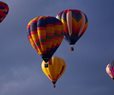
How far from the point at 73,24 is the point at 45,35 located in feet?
20.6

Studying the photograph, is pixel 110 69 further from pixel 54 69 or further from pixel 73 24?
pixel 73 24

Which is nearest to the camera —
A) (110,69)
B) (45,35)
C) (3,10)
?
(45,35)

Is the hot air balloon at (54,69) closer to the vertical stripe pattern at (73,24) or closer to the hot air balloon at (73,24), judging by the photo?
the hot air balloon at (73,24)

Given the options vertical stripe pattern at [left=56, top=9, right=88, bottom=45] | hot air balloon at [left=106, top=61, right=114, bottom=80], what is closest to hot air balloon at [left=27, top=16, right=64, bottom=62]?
vertical stripe pattern at [left=56, top=9, right=88, bottom=45]

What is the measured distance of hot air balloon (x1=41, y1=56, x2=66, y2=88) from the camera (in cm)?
8712

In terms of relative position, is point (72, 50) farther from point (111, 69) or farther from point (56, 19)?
point (111, 69)

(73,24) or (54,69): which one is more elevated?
(73,24)

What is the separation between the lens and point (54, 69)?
87500 mm

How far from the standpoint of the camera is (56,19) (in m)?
80.8

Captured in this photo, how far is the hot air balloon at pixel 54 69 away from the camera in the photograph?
87125mm

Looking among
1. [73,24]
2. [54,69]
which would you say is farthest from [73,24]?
[54,69]

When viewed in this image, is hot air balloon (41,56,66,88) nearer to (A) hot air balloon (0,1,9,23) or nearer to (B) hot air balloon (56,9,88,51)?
(B) hot air balloon (56,9,88,51)

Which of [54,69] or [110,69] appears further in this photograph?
[110,69]

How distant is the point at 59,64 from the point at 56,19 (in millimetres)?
10153
